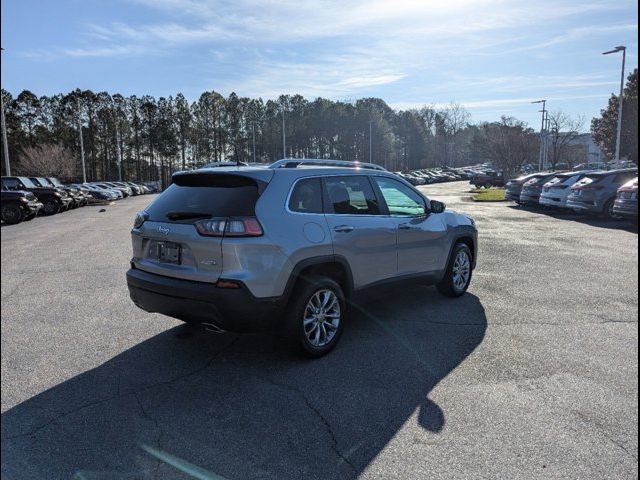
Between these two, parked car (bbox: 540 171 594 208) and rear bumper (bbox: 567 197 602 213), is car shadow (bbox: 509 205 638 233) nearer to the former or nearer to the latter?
rear bumper (bbox: 567 197 602 213)

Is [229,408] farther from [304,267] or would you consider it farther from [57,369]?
[57,369]

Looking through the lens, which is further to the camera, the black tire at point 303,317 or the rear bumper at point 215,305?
the black tire at point 303,317

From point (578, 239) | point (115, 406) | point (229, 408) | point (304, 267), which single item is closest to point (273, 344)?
point (304, 267)

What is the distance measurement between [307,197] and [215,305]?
1254 mm

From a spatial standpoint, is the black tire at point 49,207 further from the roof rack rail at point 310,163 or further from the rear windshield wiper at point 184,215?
the rear windshield wiper at point 184,215

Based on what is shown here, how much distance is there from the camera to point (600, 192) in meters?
15.2

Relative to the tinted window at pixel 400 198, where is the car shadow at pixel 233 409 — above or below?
below

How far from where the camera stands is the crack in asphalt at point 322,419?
2761 mm

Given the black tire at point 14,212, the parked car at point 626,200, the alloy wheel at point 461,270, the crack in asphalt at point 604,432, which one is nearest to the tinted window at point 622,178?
the parked car at point 626,200

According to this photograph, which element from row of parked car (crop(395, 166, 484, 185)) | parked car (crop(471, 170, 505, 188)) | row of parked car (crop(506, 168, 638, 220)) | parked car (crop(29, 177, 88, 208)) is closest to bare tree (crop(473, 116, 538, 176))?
parked car (crop(471, 170, 505, 188))

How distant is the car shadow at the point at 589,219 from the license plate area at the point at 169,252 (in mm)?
10948

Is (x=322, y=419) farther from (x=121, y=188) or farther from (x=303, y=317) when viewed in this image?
(x=121, y=188)

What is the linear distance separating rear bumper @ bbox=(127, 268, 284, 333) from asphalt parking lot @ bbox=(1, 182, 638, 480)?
0.45 meters

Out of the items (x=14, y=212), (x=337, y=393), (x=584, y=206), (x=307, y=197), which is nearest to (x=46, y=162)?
(x=14, y=212)
